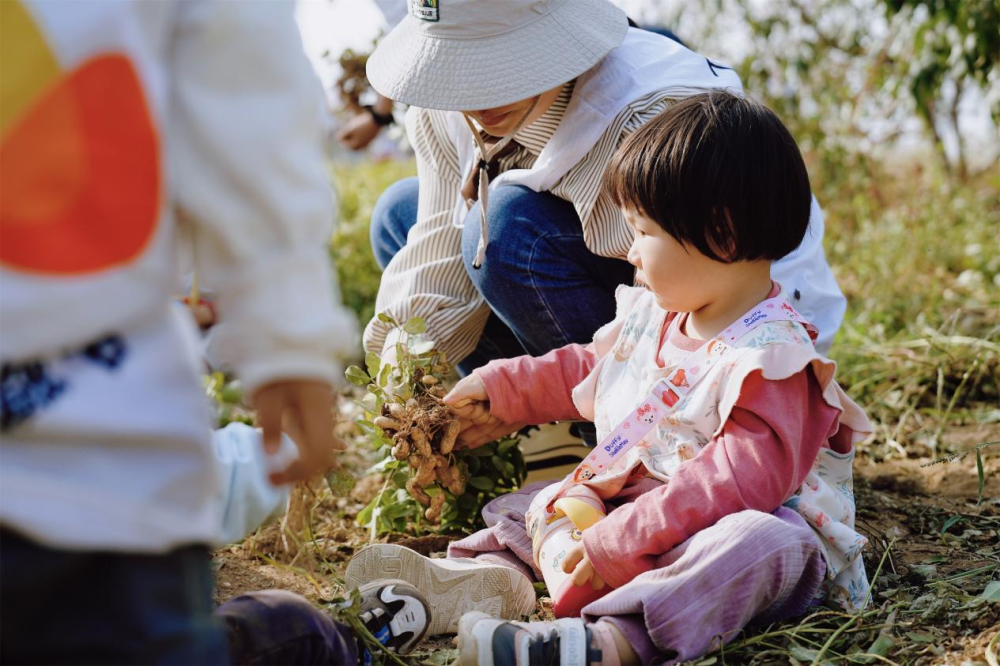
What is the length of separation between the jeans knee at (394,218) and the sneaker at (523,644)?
1358 mm

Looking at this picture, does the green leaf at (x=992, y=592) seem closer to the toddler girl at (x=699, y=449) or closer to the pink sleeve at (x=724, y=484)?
the toddler girl at (x=699, y=449)

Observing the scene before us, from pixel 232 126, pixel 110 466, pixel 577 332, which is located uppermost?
pixel 232 126

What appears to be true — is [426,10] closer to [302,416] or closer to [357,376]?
[357,376]

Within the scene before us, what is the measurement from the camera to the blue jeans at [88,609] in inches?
37.9

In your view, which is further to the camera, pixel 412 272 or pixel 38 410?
pixel 412 272

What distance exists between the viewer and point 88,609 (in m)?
1.00

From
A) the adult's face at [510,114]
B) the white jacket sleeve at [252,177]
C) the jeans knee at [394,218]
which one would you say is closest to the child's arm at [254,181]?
the white jacket sleeve at [252,177]

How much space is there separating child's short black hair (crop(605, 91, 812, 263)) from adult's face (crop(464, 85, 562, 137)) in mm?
432

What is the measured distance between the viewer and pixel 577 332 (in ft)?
7.57

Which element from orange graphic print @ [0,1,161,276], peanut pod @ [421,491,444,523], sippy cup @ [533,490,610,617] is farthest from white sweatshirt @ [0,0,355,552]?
peanut pod @ [421,491,444,523]

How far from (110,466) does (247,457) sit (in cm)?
37

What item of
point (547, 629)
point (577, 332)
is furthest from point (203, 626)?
point (577, 332)

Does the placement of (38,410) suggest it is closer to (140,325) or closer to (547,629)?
(140,325)

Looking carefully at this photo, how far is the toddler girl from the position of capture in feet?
5.05
